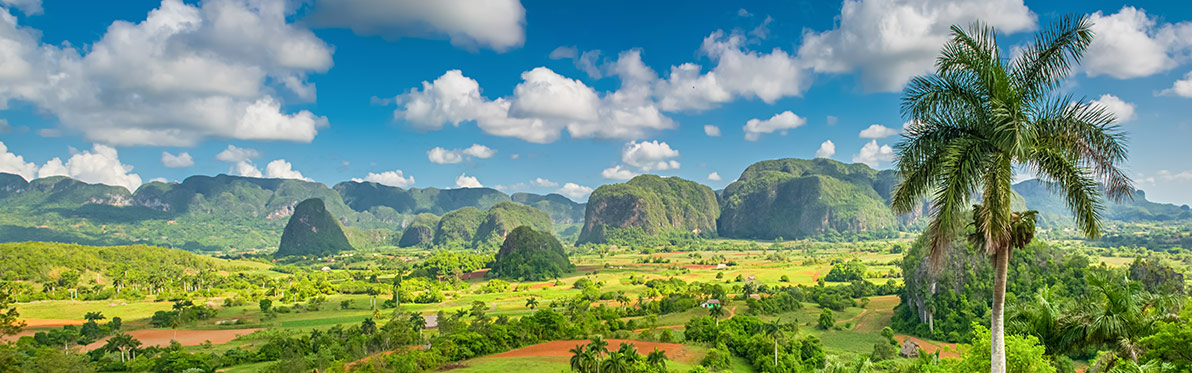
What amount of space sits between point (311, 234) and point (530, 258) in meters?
94.9

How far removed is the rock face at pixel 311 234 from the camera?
155250mm

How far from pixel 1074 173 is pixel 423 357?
33.9 metres

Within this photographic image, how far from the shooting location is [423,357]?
3469cm

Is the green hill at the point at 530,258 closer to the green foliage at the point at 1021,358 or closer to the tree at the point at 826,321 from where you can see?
the tree at the point at 826,321

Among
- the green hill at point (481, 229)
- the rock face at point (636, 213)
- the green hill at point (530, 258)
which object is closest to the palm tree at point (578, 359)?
the green hill at point (530, 258)

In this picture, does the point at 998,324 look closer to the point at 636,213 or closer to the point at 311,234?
the point at 636,213

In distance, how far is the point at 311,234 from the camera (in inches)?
6289

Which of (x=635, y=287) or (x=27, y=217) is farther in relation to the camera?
(x=27, y=217)

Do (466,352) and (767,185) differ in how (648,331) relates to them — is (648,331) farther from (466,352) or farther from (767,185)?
(767,185)

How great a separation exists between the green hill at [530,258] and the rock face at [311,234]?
77586mm

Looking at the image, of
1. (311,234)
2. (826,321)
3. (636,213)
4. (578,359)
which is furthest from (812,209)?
(578,359)

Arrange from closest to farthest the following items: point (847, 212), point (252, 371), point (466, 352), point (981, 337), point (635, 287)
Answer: point (981, 337) → point (252, 371) → point (466, 352) → point (635, 287) → point (847, 212)

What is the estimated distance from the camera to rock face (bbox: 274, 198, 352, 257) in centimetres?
15525

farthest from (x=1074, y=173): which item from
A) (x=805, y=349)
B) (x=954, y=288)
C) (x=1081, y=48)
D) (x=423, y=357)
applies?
(x=954, y=288)
